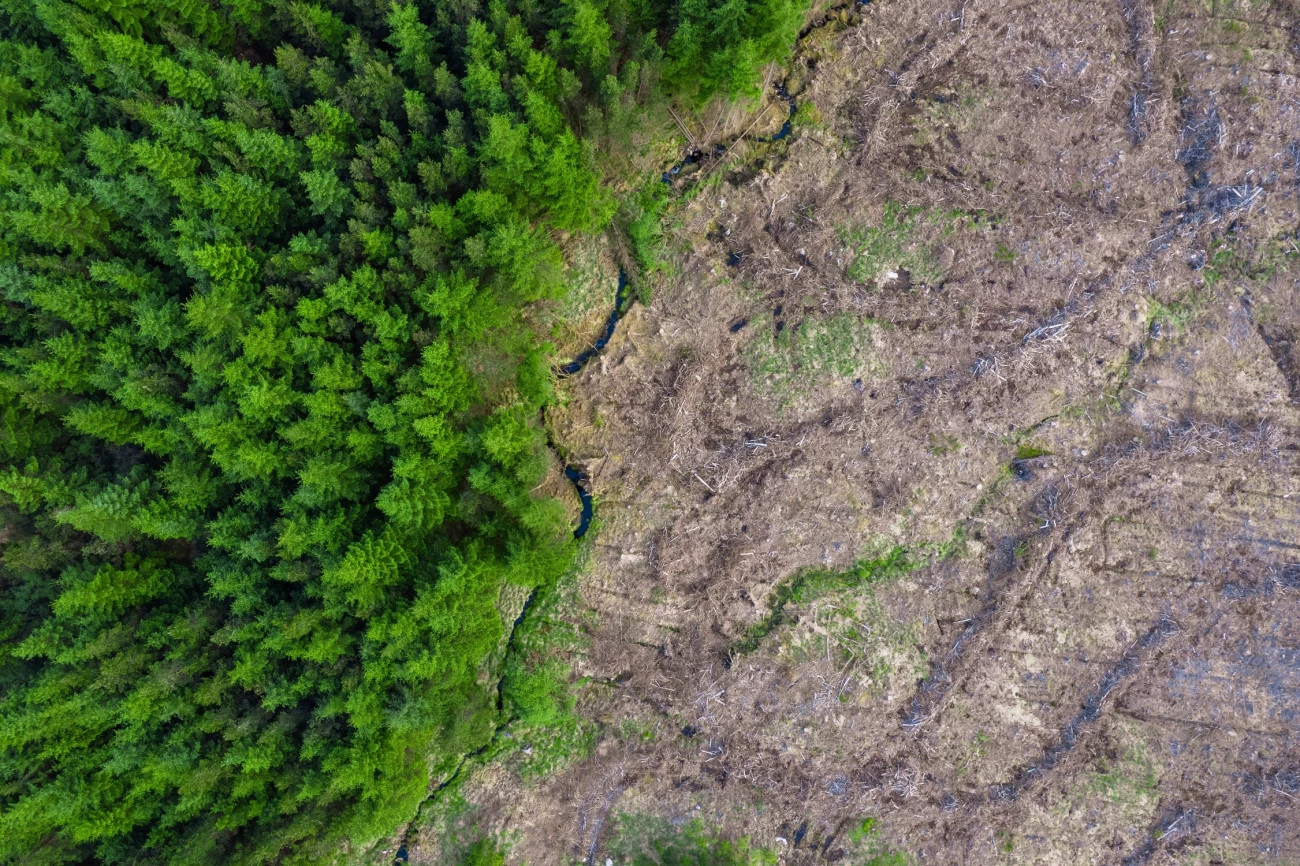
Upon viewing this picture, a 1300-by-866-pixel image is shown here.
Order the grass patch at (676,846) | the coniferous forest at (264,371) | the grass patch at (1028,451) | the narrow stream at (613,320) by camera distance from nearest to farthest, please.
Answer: the coniferous forest at (264,371) → the grass patch at (1028,451) → the grass patch at (676,846) → the narrow stream at (613,320)

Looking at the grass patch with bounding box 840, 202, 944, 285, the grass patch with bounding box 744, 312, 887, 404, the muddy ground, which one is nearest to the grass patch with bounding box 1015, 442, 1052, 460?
the muddy ground

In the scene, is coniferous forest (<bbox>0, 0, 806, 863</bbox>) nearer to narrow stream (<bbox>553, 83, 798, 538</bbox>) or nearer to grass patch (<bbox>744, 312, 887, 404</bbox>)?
narrow stream (<bbox>553, 83, 798, 538</bbox>)

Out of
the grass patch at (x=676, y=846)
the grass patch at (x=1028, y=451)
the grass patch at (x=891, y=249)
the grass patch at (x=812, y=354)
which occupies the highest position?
the grass patch at (x=891, y=249)

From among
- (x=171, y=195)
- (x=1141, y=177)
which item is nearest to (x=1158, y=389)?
(x=1141, y=177)

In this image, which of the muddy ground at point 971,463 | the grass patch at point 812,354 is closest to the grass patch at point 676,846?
Result: the muddy ground at point 971,463

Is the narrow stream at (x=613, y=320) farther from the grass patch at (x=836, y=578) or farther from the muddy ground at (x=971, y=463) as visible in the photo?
the grass patch at (x=836, y=578)

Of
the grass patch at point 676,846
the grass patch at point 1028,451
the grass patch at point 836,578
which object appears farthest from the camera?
the grass patch at point 676,846

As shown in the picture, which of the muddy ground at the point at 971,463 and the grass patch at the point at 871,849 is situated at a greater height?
the muddy ground at the point at 971,463
